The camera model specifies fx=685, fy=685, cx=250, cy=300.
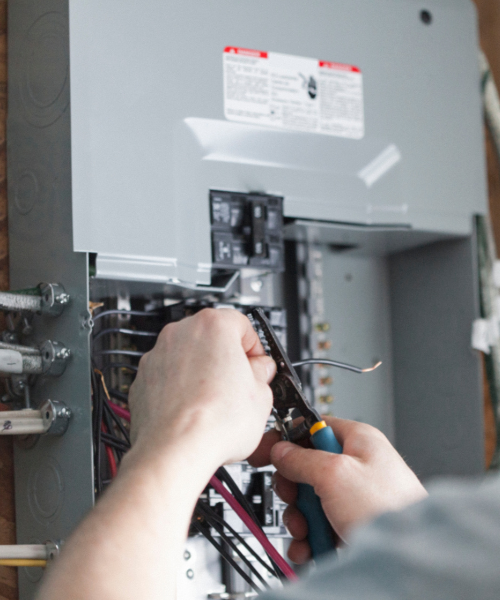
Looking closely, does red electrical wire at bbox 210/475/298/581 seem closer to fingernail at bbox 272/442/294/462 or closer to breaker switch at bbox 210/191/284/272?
fingernail at bbox 272/442/294/462

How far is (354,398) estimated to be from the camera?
136 centimetres

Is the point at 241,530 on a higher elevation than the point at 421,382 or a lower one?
lower

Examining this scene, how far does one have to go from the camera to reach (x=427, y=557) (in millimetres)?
299

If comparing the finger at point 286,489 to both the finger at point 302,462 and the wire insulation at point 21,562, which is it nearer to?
the finger at point 302,462

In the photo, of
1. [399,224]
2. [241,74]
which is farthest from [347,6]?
[399,224]

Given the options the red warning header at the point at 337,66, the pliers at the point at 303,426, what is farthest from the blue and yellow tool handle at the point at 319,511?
the red warning header at the point at 337,66

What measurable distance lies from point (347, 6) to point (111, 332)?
668 mm

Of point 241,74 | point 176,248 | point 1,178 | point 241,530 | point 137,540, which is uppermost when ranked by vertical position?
point 241,74

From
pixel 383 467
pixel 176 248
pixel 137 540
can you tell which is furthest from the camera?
pixel 176 248

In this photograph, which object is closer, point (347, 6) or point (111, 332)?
point (111, 332)

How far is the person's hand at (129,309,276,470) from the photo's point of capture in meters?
0.60

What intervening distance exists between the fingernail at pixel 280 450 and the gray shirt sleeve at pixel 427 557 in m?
0.42

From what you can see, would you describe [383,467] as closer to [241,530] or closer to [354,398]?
[241,530]

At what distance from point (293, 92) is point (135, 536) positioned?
78 centimetres
